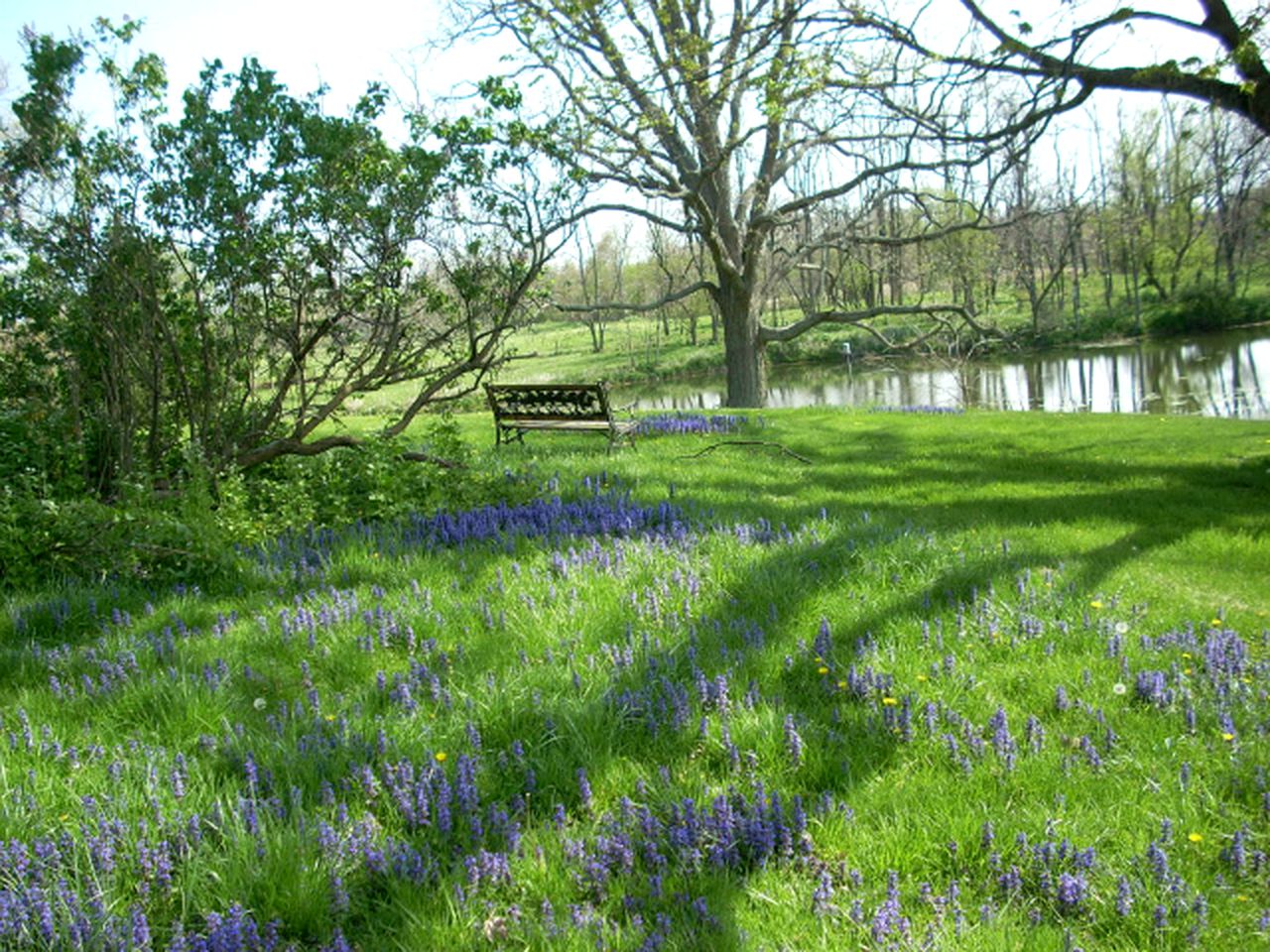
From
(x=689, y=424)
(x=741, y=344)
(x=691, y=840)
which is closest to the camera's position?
(x=691, y=840)

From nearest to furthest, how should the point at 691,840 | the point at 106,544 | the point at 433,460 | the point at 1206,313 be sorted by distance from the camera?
1. the point at 691,840
2. the point at 106,544
3. the point at 433,460
4. the point at 1206,313

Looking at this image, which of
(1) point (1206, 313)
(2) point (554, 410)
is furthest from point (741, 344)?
(1) point (1206, 313)

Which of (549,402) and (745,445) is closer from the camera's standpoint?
(745,445)

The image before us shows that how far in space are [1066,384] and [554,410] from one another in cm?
2639

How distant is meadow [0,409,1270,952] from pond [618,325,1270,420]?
16556 mm

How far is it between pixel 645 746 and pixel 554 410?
943 cm

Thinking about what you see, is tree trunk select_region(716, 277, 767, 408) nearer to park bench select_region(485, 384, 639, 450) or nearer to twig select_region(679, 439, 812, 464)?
park bench select_region(485, 384, 639, 450)

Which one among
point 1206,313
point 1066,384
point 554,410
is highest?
point 1206,313

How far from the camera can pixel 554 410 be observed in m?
12.6

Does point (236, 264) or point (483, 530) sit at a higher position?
point (236, 264)

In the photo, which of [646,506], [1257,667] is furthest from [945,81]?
[1257,667]

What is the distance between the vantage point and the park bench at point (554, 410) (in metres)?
11.8

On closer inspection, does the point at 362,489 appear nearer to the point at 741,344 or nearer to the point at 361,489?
the point at 361,489

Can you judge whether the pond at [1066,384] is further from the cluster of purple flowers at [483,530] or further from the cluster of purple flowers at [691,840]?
the cluster of purple flowers at [691,840]
